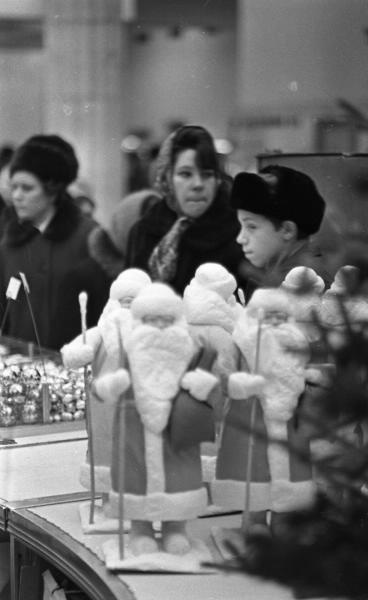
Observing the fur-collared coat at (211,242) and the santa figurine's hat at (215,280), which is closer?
the santa figurine's hat at (215,280)

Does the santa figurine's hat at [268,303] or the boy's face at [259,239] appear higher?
the boy's face at [259,239]

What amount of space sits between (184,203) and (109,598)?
168 cm

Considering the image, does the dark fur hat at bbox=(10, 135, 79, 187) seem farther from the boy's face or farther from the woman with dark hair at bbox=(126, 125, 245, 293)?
the boy's face

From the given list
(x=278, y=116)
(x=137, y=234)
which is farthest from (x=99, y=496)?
(x=278, y=116)

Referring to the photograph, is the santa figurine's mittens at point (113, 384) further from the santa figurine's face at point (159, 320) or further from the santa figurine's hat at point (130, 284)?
the santa figurine's hat at point (130, 284)

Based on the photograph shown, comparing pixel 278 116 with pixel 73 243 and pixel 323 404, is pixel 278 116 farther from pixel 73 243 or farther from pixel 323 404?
pixel 323 404

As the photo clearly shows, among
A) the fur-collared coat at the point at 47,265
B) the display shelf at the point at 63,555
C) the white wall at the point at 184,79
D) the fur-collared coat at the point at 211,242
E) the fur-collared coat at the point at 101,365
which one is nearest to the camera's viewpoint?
the display shelf at the point at 63,555

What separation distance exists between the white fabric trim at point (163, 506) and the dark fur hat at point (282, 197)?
0.79 metres

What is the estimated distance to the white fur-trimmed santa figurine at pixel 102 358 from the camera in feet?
6.43

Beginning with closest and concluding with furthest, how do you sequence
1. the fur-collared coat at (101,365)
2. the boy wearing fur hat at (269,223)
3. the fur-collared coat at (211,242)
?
the fur-collared coat at (101,365), the boy wearing fur hat at (269,223), the fur-collared coat at (211,242)

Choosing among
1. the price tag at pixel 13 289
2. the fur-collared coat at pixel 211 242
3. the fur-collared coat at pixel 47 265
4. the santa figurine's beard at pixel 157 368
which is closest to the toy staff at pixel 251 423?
the santa figurine's beard at pixel 157 368

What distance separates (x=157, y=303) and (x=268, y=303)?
19cm

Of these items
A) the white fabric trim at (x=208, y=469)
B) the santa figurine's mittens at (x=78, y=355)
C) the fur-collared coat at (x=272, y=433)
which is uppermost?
the santa figurine's mittens at (x=78, y=355)

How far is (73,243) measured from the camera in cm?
382
